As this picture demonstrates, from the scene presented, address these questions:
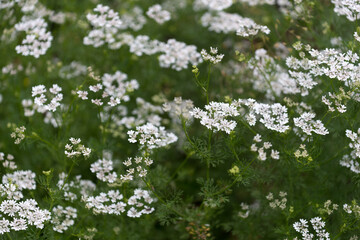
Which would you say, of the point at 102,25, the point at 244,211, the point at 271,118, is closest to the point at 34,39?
the point at 102,25

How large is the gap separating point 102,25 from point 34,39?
888mm

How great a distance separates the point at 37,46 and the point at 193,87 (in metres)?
2.38

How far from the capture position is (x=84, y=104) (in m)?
5.16

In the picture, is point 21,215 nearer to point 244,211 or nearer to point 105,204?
point 105,204

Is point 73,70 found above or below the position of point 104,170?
below

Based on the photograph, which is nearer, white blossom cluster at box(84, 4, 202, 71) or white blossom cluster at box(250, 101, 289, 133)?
white blossom cluster at box(250, 101, 289, 133)

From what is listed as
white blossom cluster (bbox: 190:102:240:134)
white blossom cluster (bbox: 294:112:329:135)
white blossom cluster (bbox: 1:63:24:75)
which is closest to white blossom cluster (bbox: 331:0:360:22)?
white blossom cluster (bbox: 294:112:329:135)

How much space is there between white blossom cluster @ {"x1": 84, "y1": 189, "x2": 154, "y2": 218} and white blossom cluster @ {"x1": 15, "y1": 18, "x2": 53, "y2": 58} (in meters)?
2.05

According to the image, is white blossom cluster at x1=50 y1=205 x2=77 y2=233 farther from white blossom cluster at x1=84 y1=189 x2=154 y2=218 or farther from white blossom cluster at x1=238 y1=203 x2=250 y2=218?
white blossom cluster at x1=238 y1=203 x2=250 y2=218

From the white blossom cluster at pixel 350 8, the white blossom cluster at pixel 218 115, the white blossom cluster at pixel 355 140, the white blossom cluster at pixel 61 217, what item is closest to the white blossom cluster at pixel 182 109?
the white blossom cluster at pixel 218 115

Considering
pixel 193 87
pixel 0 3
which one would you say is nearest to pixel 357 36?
pixel 193 87

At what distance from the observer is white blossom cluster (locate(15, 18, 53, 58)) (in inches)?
197

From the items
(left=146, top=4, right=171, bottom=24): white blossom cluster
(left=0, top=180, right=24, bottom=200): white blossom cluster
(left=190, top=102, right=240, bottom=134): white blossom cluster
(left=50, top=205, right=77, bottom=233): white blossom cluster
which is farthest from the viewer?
(left=146, top=4, right=171, bottom=24): white blossom cluster

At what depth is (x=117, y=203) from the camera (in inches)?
160
